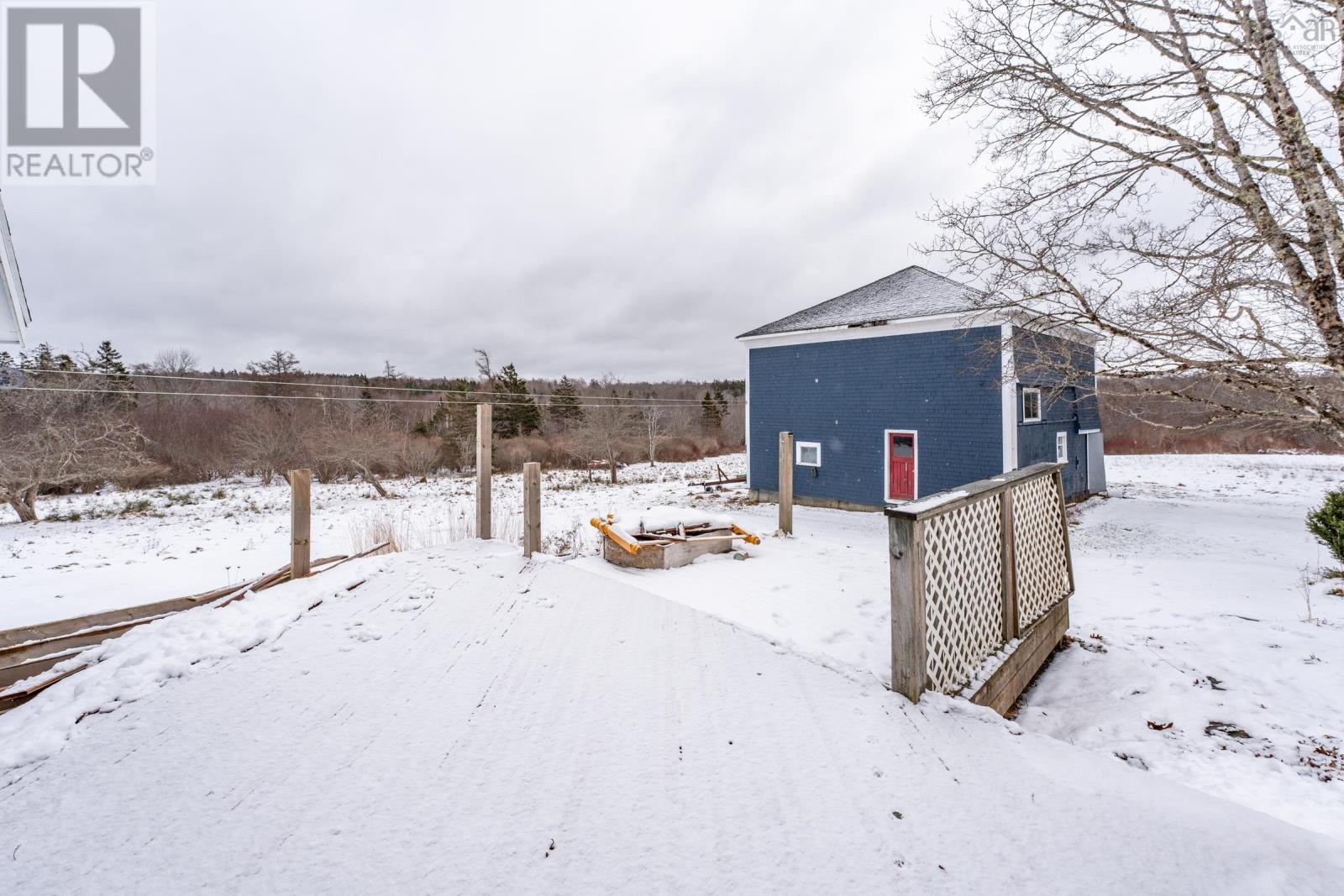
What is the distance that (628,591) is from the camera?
505cm

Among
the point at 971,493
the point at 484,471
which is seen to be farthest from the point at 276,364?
the point at 971,493

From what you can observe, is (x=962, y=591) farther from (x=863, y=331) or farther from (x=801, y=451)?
→ (x=801, y=451)

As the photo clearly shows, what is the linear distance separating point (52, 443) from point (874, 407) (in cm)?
2072

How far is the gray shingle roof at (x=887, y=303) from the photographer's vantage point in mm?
11250

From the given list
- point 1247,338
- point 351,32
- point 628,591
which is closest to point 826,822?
point 628,591

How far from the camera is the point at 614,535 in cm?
670

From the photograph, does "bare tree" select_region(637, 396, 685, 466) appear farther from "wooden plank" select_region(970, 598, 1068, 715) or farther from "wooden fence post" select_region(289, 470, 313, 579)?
"wooden plank" select_region(970, 598, 1068, 715)

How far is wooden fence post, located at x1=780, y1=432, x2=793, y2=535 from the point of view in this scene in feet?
28.0

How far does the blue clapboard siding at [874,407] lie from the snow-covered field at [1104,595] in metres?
1.50

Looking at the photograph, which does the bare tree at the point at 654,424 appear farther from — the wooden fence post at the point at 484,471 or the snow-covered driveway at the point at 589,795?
the snow-covered driveway at the point at 589,795

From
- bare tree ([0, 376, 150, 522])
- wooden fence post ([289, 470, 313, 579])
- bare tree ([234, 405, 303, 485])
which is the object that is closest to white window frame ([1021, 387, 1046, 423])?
wooden fence post ([289, 470, 313, 579])

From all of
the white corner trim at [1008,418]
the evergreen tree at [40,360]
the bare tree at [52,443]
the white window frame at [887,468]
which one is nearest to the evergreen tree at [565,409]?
the bare tree at [52,443]

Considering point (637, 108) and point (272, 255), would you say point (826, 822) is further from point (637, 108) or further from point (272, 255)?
point (272, 255)

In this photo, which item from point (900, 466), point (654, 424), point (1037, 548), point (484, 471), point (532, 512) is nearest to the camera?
point (1037, 548)
